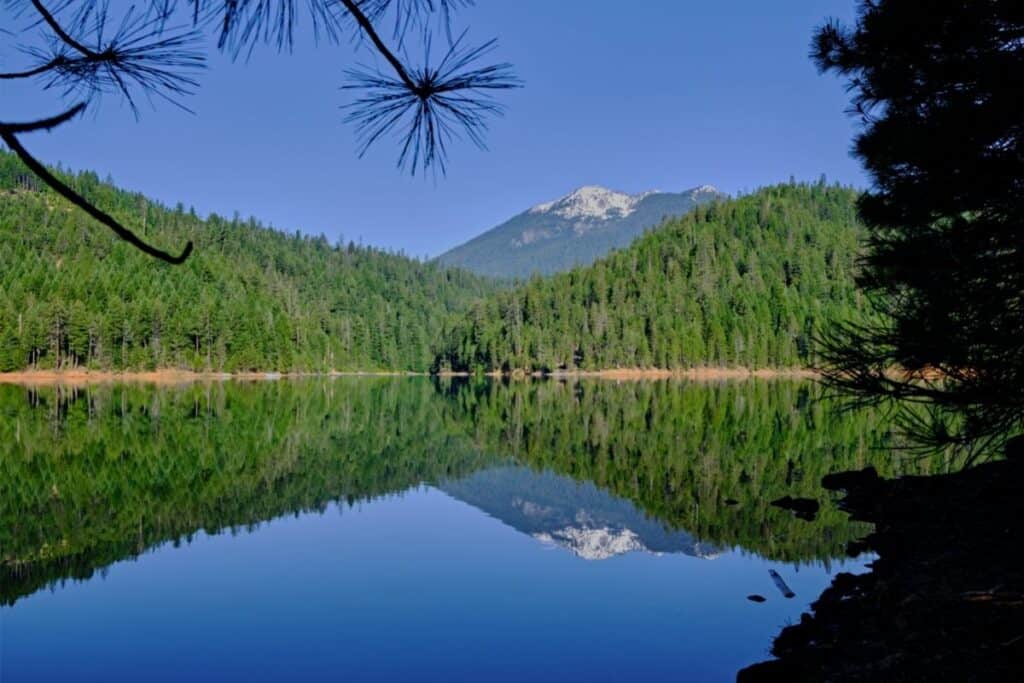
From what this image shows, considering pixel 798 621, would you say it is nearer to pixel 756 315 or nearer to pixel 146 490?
pixel 146 490

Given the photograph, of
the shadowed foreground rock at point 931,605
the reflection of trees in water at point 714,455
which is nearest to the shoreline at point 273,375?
the reflection of trees in water at point 714,455

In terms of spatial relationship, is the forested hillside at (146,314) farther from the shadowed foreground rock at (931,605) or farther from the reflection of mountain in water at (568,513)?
the shadowed foreground rock at (931,605)

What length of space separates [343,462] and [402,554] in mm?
13333

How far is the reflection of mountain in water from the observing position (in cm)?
1611

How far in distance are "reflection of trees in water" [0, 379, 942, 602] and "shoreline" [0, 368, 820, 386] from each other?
124 ft

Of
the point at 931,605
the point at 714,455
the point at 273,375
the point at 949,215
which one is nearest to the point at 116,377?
the point at 273,375

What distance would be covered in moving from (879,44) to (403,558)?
12864 mm

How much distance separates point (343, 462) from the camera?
92.5 ft

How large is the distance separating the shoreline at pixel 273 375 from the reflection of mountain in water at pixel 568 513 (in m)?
68.6

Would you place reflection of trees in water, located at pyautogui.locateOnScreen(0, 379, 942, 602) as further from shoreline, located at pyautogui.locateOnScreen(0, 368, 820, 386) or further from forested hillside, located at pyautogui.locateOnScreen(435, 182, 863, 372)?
forested hillside, located at pyautogui.locateOnScreen(435, 182, 863, 372)

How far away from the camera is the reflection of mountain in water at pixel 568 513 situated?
16109 mm

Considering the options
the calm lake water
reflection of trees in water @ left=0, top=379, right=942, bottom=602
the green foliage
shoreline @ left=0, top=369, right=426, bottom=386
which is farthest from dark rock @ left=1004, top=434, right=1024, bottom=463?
shoreline @ left=0, top=369, right=426, bottom=386

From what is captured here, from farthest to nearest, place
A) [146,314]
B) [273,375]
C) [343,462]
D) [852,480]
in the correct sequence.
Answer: [273,375] < [146,314] < [343,462] < [852,480]

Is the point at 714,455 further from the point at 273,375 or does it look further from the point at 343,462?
the point at 273,375
